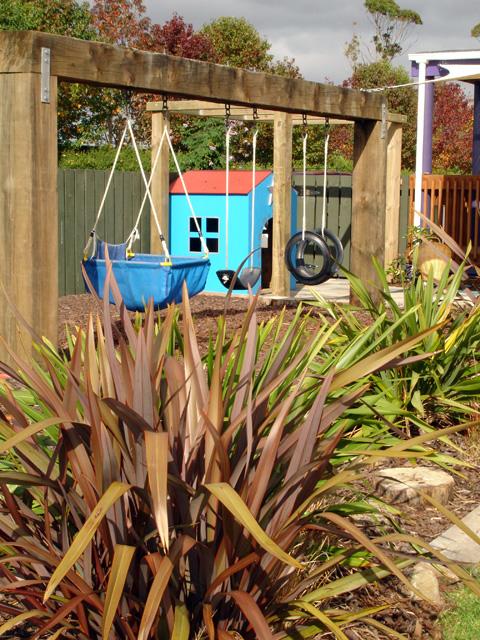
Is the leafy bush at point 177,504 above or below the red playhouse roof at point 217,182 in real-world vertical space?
below

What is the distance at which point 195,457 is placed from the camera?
107 inches

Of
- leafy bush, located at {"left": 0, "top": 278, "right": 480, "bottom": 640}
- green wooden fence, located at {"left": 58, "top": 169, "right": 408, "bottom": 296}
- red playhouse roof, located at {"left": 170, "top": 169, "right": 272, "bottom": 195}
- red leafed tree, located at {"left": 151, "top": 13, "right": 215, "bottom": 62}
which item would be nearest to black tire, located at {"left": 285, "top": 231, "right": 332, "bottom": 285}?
red playhouse roof, located at {"left": 170, "top": 169, "right": 272, "bottom": 195}

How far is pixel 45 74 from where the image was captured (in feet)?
19.1

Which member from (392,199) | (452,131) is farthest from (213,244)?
(452,131)

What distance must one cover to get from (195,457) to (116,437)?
0.29 metres

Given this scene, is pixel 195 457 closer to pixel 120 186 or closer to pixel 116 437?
pixel 116 437

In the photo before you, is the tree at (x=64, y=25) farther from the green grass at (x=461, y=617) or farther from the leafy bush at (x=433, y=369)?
the green grass at (x=461, y=617)

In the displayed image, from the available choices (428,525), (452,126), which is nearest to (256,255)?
(428,525)

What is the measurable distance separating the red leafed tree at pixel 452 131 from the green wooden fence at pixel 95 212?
58.5 ft

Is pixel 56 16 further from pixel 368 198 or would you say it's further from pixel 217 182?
pixel 368 198

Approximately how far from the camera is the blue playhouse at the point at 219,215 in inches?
523

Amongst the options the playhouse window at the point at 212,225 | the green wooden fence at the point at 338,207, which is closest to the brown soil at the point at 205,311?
the playhouse window at the point at 212,225

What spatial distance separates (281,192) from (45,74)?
20.6 feet

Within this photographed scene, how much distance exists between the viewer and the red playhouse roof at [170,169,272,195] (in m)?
13.3
